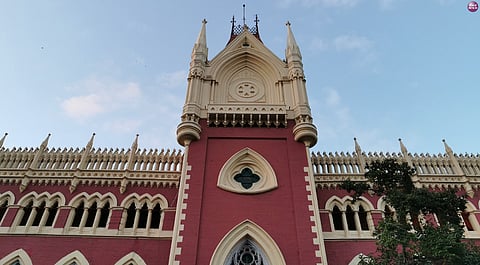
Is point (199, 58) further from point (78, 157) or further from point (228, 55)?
point (78, 157)

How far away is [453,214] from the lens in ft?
34.6

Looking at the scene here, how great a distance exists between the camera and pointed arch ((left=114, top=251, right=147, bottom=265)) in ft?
48.0

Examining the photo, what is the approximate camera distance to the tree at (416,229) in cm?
943

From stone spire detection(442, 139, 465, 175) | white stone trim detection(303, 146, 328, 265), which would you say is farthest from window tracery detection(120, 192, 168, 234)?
stone spire detection(442, 139, 465, 175)

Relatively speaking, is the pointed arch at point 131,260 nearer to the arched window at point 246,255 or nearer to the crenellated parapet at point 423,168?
the arched window at point 246,255

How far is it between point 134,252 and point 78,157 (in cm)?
648

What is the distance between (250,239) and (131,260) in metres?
5.35

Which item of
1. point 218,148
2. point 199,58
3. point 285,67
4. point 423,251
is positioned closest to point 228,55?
point 199,58

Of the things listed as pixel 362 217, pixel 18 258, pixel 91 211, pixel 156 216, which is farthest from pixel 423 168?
pixel 18 258

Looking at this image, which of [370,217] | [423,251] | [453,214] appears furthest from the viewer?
[370,217]

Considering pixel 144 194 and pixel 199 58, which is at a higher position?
pixel 199 58

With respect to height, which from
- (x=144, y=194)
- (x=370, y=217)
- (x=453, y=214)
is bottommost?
(x=453, y=214)

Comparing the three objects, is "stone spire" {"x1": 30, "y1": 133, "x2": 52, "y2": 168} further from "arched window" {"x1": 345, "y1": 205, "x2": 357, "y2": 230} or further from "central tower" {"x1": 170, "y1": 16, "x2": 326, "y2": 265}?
"arched window" {"x1": 345, "y1": 205, "x2": 357, "y2": 230}

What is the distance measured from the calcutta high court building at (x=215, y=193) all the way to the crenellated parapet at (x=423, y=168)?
0.20 feet
